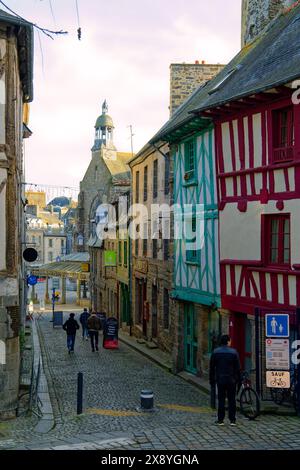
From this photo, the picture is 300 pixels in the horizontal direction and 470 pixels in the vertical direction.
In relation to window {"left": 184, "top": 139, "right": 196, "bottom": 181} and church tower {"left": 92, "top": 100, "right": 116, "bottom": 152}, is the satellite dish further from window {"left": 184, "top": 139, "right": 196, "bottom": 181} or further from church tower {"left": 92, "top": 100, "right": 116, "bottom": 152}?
church tower {"left": 92, "top": 100, "right": 116, "bottom": 152}

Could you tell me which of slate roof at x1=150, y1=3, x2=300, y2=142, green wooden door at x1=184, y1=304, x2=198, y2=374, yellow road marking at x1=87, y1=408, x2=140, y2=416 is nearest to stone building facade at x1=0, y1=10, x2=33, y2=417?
yellow road marking at x1=87, y1=408, x2=140, y2=416

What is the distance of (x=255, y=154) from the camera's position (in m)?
12.8

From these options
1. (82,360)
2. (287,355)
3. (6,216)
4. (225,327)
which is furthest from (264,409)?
(82,360)

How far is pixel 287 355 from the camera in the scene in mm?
10539

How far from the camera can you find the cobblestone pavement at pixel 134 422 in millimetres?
8355

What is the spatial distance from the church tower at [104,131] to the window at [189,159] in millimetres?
34877

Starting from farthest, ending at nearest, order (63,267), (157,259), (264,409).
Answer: (63,267) → (157,259) → (264,409)

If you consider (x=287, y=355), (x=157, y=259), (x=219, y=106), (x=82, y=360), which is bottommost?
(x=82, y=360)

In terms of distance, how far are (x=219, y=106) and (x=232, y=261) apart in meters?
3.42

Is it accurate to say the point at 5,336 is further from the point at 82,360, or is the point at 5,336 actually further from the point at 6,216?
the point at 82,360

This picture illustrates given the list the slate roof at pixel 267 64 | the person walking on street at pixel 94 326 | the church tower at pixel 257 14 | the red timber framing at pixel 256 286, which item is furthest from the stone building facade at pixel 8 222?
the church tower at pixel 257 14

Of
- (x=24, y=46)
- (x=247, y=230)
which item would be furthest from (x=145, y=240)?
(x=24, y=46)

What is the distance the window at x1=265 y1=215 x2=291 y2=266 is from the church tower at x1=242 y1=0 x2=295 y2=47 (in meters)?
8.53
